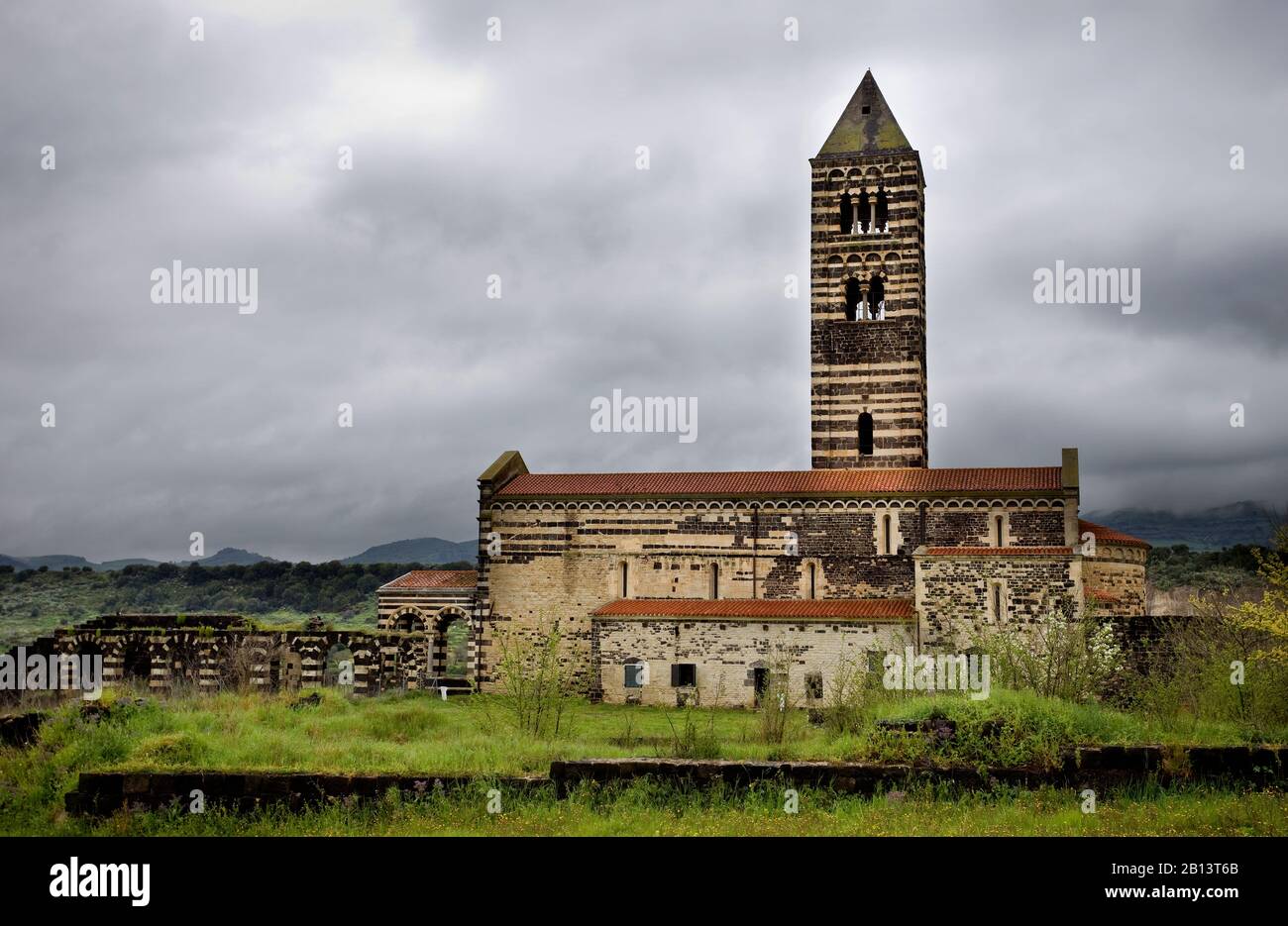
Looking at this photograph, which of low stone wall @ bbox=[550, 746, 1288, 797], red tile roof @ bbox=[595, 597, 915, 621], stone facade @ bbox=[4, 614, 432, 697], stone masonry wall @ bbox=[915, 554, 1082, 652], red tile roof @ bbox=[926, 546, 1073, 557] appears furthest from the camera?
stone facade @ bbox=[4, 614, 432, 697]

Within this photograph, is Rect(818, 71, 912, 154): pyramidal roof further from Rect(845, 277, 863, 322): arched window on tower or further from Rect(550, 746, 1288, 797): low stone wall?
Rect(550, 746, 1288, 797): low stone wall

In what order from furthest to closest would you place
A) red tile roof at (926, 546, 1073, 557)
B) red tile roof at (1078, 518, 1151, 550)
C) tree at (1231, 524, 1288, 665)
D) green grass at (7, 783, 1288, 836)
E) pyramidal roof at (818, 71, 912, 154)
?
pyramidal roof at (818, 71, 912, 154) < red tile roof at (1078, 518, 1151, 550) < red tile roof at (926, 546, 1073, 557) < tree at (1231, 524, 1288, 665) < green grass at (7, 783, 1288, 836)

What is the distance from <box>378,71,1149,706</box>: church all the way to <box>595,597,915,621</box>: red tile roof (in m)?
0.10

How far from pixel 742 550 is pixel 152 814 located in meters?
25.3

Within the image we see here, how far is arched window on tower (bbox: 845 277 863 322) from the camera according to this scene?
42.0m

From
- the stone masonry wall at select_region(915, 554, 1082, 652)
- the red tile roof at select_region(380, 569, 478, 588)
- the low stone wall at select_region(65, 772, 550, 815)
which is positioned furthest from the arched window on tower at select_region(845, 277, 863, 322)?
the low stone wall at select_region(65, 772, 550, 815)

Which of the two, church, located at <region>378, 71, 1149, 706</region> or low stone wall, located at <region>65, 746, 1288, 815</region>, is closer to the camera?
low stone wall, located at <region>65, 746, 1288, 815</region>

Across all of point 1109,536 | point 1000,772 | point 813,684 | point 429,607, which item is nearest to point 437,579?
point 429,607

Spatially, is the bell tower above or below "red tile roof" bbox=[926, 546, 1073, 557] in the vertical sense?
above

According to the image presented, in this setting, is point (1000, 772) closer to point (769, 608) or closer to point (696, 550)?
point (769, 608)

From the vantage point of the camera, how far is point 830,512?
3619cm

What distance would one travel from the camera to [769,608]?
3438 centimetres
